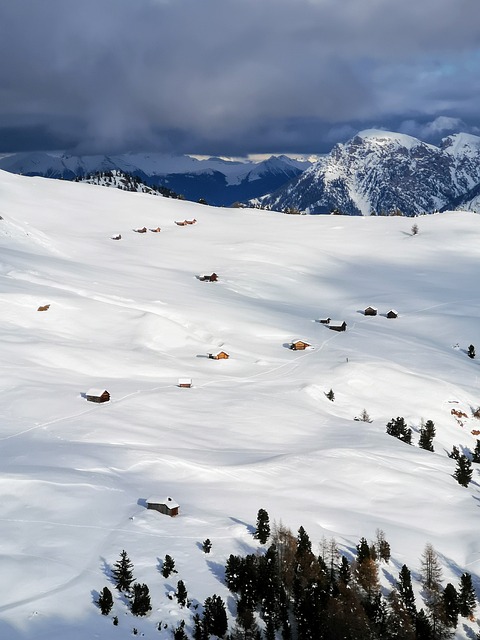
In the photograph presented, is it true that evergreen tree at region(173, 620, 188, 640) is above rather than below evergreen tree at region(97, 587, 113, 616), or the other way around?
below

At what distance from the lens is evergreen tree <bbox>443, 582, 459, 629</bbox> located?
32219 millimetres

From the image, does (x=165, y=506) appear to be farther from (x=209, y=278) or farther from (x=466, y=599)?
(x=209, y=278)

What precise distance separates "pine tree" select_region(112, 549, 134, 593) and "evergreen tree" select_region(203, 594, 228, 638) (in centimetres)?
385

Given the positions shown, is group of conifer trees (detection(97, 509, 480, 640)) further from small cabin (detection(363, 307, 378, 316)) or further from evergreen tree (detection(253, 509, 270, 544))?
small cabin (detection(363, 307, 378, 316))

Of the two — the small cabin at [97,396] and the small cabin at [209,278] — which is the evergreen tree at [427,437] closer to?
the small cabin at [97,396]

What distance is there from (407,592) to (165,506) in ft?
46.6

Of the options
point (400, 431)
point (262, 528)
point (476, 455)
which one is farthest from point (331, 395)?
point (262, 528)

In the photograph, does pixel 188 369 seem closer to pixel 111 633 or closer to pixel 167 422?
pixel 167 422

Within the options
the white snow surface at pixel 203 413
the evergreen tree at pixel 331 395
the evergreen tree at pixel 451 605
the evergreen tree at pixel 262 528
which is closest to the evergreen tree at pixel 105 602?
the white snow surface at pixel 203 413

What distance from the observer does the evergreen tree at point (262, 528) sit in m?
34.6

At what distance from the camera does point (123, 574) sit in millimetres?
Answer: 28703

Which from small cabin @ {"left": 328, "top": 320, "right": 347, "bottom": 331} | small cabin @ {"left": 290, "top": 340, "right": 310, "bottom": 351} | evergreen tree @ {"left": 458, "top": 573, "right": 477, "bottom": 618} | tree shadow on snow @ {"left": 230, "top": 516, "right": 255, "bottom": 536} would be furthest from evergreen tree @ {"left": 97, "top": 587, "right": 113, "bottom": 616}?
small cabin @ {"left": 328, "top": 320, "right": 347, "bottom": 331}

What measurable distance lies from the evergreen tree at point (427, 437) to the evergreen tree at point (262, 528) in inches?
1193

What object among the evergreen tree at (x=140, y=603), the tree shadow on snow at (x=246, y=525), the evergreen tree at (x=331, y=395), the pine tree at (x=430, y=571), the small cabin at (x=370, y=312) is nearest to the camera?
the evergreen tree at (x=140, y=603)
